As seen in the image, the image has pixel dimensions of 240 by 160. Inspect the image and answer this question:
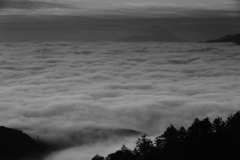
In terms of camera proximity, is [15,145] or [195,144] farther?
[15,145]

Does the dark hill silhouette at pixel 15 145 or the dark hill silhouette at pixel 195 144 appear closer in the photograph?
the dark hill silhouette at pixel 195 144

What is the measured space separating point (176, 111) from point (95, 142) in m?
40.7

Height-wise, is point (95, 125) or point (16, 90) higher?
point (16, 90)

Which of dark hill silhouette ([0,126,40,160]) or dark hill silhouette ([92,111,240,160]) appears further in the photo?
dark hill silhouette ([0,126,40,160])

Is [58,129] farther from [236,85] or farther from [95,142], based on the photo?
[236,85]

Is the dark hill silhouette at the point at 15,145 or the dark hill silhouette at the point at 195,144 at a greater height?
the dark hill silhouette at the point at 15,145

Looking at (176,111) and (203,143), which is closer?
(203,143)

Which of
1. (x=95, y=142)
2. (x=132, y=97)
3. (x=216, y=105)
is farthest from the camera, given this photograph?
(x=132, y=97)

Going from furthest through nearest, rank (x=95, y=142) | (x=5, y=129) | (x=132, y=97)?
1. (x=132, y=97)
2. (x=95, y=142)
3. (x=5, y=129)

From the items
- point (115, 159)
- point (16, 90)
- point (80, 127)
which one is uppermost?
point (16, 90)

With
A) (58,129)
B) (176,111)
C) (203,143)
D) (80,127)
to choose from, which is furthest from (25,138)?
(203,143)

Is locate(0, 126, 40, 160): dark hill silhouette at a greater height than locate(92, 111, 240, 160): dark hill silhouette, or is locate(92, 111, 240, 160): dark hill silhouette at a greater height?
locate(0, 126, 40, 160): dark hill silhouette

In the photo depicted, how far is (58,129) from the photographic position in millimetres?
132750

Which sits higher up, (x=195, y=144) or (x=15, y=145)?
(x=15, y=145)
